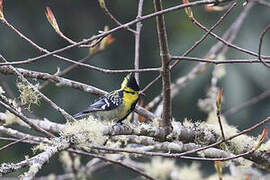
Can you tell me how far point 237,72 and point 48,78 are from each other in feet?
23.9

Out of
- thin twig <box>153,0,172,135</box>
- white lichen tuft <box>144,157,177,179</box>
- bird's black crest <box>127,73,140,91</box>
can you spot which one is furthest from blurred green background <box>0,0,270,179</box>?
thin twig <box>153,0,172,135</box>

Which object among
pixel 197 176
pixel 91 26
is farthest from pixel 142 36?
pixel 197 176

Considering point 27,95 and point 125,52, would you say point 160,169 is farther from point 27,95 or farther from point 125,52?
point 125,52

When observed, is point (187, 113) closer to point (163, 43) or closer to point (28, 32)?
point (28, 32)

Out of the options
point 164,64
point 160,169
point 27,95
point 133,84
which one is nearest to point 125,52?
point 160,169

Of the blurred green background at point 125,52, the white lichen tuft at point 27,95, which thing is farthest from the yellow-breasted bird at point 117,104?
the blurred green background at point 125,52

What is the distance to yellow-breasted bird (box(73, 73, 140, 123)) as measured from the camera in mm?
3086

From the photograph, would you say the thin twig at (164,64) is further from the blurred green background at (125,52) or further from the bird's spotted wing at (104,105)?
the blurred green background at (125,52)

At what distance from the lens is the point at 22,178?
71.1 inches

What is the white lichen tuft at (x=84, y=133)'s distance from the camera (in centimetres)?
212

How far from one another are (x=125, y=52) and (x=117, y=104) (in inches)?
322

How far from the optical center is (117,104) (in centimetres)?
315

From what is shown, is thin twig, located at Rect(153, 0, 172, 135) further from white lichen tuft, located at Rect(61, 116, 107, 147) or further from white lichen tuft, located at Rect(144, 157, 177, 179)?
white lichen tuft, located at Rect(144, 157, 177, 179)

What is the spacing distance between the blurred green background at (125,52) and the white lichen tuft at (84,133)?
22.4 ft
